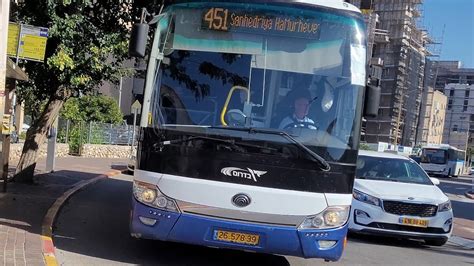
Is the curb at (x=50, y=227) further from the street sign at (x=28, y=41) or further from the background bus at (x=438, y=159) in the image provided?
the background bus at (x=438, y=159)

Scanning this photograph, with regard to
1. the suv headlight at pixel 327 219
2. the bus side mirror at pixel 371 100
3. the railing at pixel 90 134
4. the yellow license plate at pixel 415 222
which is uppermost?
the bus side mirror at pixel 371 100

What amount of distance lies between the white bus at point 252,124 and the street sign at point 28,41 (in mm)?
3926

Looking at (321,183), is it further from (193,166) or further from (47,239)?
(47,239)

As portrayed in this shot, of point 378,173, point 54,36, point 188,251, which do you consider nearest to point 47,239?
point 188,251

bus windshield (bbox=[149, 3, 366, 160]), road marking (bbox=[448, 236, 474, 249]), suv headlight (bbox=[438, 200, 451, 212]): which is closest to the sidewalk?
bus windshield (bbox=[149, 3, 366, 160])

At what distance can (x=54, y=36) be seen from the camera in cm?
1107

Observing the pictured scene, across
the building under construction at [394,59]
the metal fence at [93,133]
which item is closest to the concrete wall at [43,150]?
the metal fence at [93,133]

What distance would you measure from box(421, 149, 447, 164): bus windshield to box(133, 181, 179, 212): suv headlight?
51835 millimetres

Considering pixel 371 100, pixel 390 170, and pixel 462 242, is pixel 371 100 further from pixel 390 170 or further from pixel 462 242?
pixel 462 242

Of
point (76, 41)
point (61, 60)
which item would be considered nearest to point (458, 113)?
point (76, 41)

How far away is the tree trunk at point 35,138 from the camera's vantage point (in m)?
12.8

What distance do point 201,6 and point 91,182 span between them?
10.2 meters

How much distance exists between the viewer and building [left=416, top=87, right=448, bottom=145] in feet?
309

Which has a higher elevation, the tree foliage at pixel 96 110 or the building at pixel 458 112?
the building at pixel 458 112
